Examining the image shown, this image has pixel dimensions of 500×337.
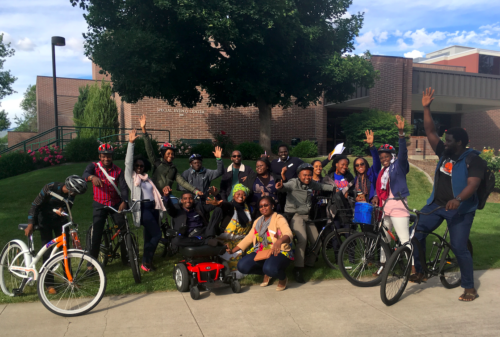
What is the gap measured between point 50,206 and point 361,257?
416 centimetres

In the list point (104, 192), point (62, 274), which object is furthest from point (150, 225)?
point (62, 274)

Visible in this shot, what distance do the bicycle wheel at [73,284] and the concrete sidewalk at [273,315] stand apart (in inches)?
5.2

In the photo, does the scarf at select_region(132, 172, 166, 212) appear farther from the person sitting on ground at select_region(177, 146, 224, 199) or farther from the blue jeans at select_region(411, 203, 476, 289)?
the blue jeans at select_region(411, 203, 476, 289)

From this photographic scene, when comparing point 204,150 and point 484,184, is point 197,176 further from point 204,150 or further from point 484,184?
point 204,150

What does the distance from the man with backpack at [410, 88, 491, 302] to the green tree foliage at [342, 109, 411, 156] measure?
1336cm

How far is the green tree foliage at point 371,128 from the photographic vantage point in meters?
18.3

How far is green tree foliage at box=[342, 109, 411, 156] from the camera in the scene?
18.3 m

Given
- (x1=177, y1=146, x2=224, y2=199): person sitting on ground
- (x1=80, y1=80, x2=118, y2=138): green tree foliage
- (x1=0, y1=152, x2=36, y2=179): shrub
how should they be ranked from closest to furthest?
(x1=177, y1=146, x2=224, y2=199): person sitting on ground, (x1=0, y1=152, x2=36, y2=179): shrub, (x1=80, y1=80, x2=118, y2=138): green tree foliage

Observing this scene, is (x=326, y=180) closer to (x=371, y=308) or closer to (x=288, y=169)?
(x=288, y=169)

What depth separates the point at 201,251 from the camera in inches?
204


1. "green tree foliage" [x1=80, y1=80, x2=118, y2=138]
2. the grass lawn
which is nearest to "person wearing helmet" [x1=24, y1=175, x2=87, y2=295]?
the grass lawn

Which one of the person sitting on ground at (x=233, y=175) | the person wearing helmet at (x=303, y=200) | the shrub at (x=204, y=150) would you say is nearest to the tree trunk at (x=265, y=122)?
the shrub at (x=204, y=150)

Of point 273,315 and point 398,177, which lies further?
point 398,177

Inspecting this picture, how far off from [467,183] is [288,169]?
2.93 m
